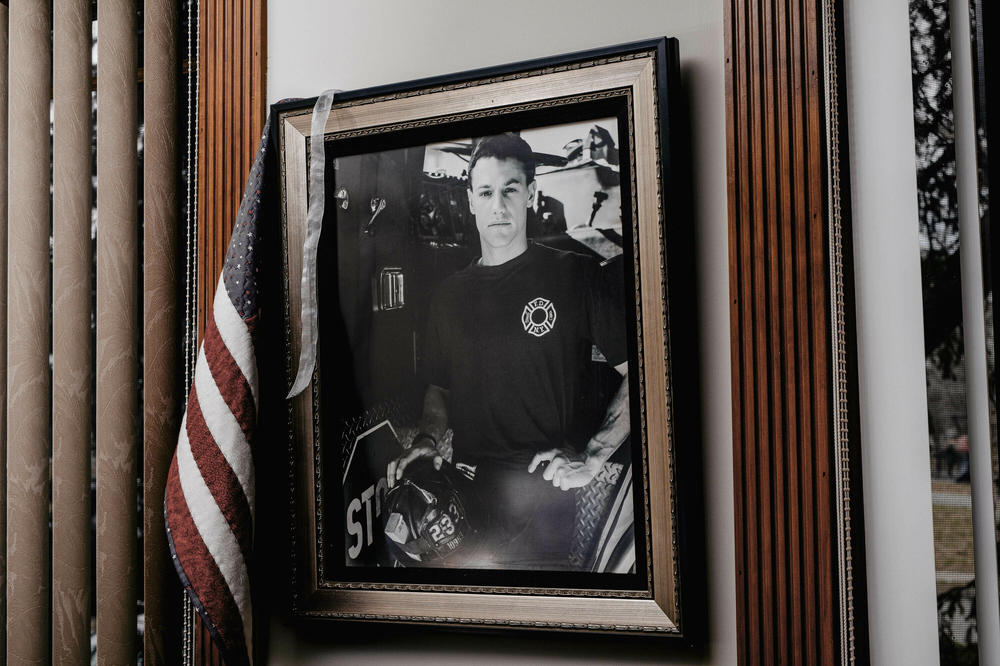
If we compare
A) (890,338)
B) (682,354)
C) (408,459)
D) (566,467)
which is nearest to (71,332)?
(408,459)

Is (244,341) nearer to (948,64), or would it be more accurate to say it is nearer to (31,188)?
(31,188)

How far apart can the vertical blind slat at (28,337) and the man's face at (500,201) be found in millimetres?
749

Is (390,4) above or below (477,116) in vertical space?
above

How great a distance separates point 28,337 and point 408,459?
0.68 meters

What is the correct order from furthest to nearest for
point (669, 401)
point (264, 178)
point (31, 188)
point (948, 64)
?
point (31, 188) < point (264, 178) < point (669, 401) < point (948, 64)

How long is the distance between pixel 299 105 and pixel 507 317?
0.42 m

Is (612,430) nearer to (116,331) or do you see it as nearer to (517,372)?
(517,372)

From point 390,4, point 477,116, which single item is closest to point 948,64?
point 477,116

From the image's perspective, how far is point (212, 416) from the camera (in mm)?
1059

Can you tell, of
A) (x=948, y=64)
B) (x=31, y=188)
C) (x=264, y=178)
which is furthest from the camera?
(x=31, y=188)

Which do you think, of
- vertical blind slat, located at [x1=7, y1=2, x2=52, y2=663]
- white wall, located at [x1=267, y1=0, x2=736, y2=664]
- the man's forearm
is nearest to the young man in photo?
the man's forearm

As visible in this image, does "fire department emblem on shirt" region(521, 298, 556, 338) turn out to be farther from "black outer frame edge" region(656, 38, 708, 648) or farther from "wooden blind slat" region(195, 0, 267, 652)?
"wooden blind slat" region(195, 0, 267, 652)

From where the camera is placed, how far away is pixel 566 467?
3.33ft

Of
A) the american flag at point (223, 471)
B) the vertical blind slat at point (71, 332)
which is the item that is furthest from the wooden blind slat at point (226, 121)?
the vertical blind slat at point (71, 332)
